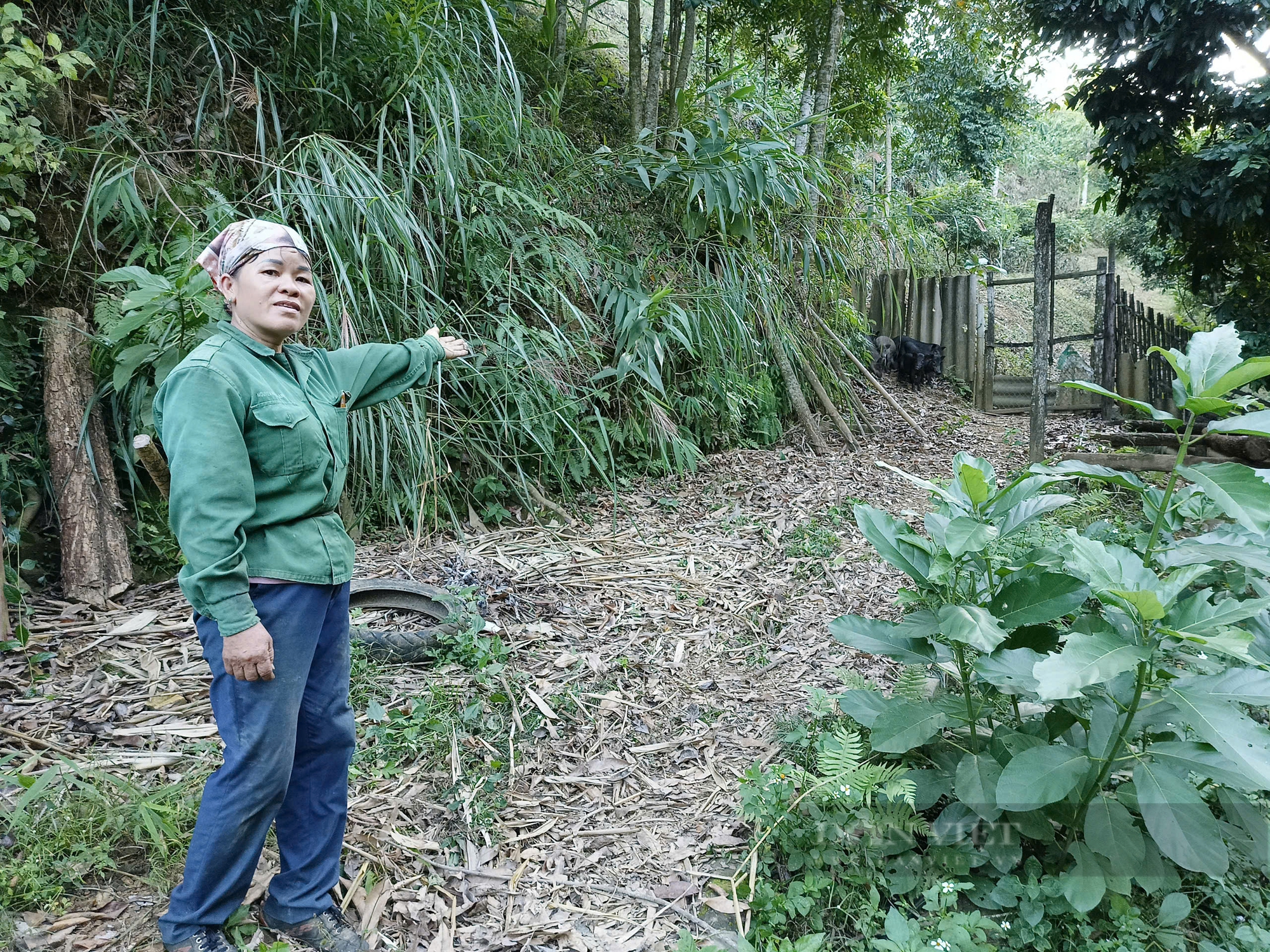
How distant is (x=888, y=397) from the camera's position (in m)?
6.73

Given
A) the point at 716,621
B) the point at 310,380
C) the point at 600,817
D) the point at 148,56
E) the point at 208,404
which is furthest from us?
the point at 148,56

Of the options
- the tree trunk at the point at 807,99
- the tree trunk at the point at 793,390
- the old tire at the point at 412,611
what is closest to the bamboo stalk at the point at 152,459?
the old tire at the point at 412,611

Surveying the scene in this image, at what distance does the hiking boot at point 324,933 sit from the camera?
1727mm

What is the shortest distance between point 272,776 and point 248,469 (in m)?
0.62

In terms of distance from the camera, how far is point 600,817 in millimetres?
2273

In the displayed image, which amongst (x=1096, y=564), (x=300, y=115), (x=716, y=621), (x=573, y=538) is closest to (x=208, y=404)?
(x=1096, y=564)

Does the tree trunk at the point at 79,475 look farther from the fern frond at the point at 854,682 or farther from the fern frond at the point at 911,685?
→ the fern frond at the point at 911,685

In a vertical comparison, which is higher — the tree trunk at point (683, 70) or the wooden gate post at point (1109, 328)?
the tree trunk at point (683, 70)

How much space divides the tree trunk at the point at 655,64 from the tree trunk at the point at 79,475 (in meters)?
3.83

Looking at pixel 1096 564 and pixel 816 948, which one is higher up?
pixel 1096 564

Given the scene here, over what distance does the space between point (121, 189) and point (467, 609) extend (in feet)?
7.62

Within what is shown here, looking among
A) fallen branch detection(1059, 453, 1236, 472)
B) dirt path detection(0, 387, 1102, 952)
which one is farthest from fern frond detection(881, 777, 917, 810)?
fallen branch detection(1059, 453, 1236, 472)

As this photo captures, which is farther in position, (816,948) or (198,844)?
(816,948)

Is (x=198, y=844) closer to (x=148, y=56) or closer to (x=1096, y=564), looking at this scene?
(x=1096, y=564)
